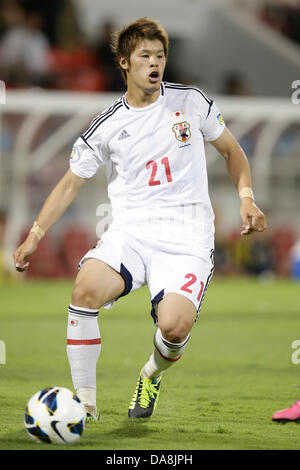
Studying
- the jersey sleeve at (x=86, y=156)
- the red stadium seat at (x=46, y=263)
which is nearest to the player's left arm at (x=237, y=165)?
the jersey sleeve at (x=86, y=156)

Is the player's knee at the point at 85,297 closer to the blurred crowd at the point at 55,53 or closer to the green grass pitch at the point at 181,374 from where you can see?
the green grass pitch at the point at 181,374

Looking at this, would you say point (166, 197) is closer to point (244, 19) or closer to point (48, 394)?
point (48, 394)

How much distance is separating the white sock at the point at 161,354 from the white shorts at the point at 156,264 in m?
0.18

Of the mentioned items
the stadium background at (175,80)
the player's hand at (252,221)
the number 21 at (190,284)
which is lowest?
the number 21 at (190,284)

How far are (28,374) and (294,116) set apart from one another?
10.4 m

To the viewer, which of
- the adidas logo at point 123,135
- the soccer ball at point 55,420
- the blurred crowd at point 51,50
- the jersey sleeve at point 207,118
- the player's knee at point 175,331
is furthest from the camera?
the blurred crowd at point 51,50

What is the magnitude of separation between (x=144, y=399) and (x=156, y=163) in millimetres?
1339

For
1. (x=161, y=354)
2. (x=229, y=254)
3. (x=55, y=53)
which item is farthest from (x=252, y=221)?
(x=55, y=53)

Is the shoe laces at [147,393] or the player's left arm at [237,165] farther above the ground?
the player's left arm at [237,165]

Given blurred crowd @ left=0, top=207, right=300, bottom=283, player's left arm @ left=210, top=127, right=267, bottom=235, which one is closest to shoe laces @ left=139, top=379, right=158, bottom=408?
player's left arm @ left=210, top=127, right=267, bottom=235

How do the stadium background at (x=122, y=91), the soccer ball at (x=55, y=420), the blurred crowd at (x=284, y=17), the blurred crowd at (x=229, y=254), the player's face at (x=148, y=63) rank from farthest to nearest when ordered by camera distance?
the blurred crowd at (x=284, y=17), the blurred crowd at (x=229, y=254), the stadium background at (x=122, y=91), the player's face at (x=148, y=63), the soccer ball at (x=55, y=420)

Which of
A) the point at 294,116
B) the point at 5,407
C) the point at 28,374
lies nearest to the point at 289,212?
the point at 294,116

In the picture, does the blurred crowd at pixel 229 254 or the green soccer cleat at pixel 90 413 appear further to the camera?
the blurred crowd at pixel 229 254

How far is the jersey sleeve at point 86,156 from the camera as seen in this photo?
192 inches
